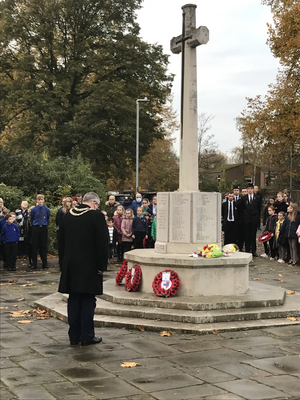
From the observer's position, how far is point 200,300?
903 centimetres

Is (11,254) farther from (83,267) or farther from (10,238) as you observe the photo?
(83,267)

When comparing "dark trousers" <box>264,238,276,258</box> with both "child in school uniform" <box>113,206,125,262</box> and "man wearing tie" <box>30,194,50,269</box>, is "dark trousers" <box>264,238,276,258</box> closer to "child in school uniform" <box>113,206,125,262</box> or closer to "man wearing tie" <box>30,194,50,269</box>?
"child in school uniform" <box>113,206,125,262</box>

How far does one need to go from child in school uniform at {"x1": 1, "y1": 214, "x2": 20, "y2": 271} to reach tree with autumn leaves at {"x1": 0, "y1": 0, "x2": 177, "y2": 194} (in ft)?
64.1

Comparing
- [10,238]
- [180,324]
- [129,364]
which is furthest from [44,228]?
[129,364]

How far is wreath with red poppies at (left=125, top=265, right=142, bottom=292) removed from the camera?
977 centimetres

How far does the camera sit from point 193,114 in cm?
1038

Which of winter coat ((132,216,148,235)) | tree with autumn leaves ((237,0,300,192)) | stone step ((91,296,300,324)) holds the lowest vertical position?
stone step ((91,296,300,324))

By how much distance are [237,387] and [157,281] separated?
12.8 ft

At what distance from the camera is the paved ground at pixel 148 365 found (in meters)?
5.36

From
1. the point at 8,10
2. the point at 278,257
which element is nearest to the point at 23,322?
the point at 278,257

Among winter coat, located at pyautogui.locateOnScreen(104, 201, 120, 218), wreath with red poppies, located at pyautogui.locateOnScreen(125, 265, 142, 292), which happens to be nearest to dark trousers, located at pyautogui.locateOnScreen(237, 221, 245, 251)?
winter coat, located at pyautogui.locateOnScreen(104, 201, 120, 218)

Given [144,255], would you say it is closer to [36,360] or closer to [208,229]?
[208,229]

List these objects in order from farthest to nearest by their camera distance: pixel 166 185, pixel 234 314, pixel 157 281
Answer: pixel 166 185
pixel 157 281
pixel 234 314

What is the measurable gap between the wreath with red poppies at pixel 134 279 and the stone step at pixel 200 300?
123 mm
